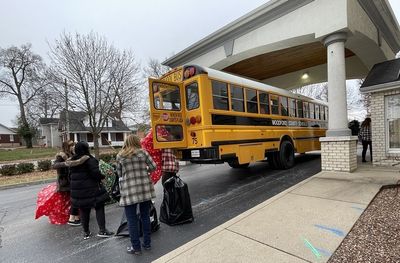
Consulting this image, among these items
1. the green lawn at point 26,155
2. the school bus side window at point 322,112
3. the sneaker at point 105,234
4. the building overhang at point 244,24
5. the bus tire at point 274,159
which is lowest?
the green lawn at point 26,155

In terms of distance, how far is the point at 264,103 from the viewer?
23.4 feet

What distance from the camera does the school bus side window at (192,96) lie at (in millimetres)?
5438

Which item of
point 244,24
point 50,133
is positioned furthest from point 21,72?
point 244,24

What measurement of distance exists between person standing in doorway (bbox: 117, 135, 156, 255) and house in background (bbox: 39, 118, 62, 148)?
45.6m

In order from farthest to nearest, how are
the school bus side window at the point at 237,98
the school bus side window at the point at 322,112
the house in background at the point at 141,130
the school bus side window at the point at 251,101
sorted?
the school bus side window at the point at 322,112, the school bus side window at the point at 251,101, the school bus side window at the point at 237,98, the house in background at the point at 141,130

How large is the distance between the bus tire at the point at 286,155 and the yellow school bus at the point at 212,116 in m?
0.44

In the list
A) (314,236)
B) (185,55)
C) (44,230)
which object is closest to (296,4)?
(185,55)

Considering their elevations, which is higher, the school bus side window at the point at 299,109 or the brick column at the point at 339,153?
the school bus side window at the point at 299,109

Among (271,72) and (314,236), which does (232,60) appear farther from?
(314,236)

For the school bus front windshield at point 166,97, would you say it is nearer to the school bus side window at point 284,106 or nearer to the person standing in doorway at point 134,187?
the person standing in doorway at point 134,187

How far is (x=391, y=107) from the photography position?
7.00 meters

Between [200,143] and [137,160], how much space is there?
2391 mm

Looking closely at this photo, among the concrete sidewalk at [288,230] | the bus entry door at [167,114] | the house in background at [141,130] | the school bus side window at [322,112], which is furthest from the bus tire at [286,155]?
the house in background at [141,130]

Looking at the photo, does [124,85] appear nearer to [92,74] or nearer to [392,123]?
[92,74]
